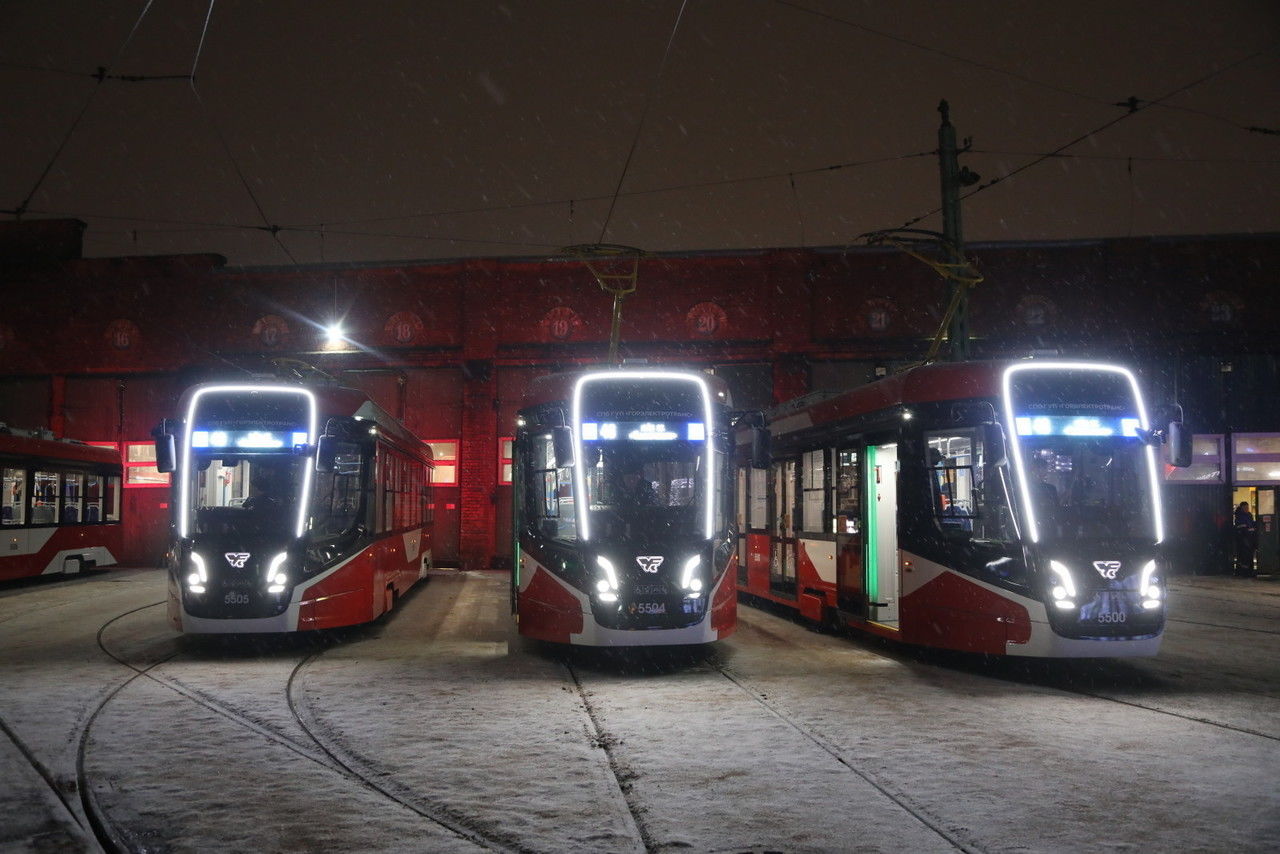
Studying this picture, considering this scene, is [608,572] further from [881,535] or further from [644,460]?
[881,535]

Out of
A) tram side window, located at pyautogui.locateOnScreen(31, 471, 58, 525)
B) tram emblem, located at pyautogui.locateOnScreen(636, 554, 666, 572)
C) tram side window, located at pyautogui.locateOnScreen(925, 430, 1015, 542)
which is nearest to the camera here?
tram side window, located at pyautogui.locateOnScreen(925, 430, 1015, 542)

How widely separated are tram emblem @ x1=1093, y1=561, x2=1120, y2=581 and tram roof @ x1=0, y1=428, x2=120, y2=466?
67.8 feet

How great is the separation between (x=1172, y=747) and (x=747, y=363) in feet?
76.4

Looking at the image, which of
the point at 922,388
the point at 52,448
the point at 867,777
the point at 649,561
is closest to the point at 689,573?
the point at 649,561

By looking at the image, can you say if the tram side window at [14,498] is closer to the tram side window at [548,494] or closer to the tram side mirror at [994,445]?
the tram side window at [548,494]

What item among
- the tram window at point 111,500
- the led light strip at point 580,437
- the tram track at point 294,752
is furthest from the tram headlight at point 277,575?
the tram window at point 111,500

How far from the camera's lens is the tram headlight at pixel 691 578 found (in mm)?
11781

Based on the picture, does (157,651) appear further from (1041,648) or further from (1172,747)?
(1172,747)

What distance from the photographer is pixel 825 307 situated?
30281mm

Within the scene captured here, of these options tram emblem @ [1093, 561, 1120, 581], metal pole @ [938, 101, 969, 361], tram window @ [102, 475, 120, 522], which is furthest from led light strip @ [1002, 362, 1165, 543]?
tram window @ [102, 475, 120, 522]

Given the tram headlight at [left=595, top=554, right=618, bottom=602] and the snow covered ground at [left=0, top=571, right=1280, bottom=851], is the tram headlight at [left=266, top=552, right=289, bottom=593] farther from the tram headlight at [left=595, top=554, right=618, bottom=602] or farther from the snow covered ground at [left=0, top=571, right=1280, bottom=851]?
the tram headlight at [left=595, top=554, right=618, bottom=602]

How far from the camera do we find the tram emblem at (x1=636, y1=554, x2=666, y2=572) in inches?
460

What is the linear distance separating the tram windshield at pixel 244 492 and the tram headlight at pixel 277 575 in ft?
1.26

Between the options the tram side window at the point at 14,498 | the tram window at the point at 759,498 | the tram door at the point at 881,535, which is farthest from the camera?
the tram side window at the point at 14,498
